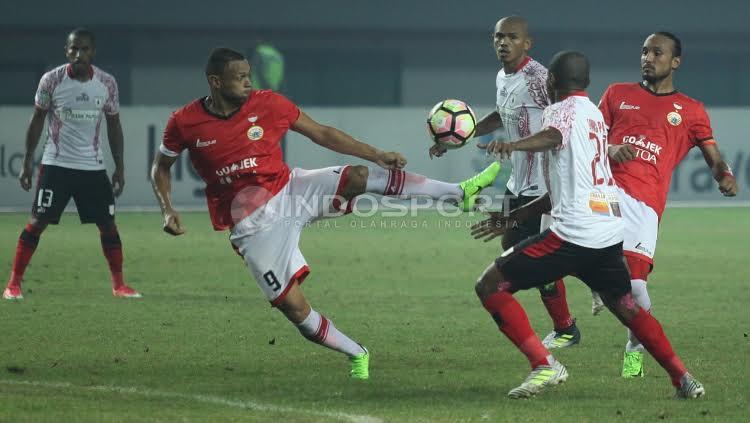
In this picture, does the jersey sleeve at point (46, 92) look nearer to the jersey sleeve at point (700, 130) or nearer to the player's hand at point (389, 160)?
the player's hand at point (389, 160)

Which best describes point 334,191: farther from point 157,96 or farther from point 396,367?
point 157,96

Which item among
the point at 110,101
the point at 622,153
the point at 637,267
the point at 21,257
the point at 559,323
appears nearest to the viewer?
the point at 622,153

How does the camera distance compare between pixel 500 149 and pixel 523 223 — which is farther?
pixel 523 223

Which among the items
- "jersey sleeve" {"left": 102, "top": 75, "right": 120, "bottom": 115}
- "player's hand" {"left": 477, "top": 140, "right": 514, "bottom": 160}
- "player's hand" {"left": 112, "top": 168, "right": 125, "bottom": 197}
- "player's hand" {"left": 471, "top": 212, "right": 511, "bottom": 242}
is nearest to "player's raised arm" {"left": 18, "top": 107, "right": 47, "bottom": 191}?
"jersey sleeve" {"left": 102, "top": 75, "right": 120, "bottom": 115}

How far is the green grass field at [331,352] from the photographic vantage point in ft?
22.7

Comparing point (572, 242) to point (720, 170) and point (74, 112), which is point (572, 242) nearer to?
point (720, 170)

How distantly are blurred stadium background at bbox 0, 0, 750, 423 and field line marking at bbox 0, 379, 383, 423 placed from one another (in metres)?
0.03

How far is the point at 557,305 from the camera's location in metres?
9.41

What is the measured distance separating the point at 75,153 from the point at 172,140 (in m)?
4.52

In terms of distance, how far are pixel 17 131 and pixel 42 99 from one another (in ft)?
33.3

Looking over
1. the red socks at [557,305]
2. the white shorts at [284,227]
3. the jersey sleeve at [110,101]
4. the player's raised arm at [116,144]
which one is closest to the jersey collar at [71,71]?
the jersey sleeve at [110,101]

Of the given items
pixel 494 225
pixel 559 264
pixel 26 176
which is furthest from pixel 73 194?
pixel 559 264

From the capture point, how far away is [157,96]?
3250cm

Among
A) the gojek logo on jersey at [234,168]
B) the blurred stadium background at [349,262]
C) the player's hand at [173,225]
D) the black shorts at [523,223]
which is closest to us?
the blurred stadium background at [349,262]
